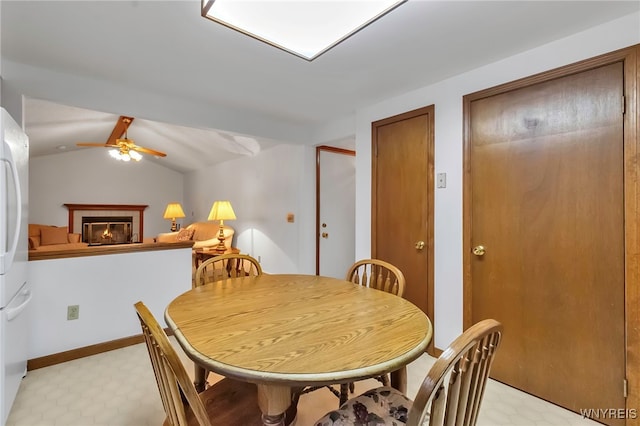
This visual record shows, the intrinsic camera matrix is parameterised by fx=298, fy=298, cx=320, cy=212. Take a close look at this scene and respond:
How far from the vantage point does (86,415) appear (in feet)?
5.38

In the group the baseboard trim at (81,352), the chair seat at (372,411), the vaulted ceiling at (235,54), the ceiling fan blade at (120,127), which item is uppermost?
the ceiling fan blade at (120,127)

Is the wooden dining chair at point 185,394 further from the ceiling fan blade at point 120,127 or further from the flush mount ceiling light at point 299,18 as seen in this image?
the ceiling fan blade at point 120,127

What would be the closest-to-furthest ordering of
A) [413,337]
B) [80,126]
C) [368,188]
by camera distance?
[413,337]
[368,188]
[80,126]

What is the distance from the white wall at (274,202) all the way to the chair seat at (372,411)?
2.72 meters

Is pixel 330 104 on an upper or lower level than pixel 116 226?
upper

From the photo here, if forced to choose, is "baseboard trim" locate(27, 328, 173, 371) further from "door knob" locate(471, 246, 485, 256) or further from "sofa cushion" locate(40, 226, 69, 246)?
"sofa cushion" locate(40, 226, 69, 246)

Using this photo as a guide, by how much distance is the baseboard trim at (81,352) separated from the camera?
2116mm

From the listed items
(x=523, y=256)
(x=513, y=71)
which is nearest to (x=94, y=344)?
(x=523, y=256)

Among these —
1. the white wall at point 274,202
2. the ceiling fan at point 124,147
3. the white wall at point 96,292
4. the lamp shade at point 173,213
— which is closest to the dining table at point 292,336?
the white wall at point 96,292

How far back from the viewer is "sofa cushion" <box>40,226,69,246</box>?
5.23m

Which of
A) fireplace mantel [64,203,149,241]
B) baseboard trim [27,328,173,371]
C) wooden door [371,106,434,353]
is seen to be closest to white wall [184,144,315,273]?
wooden door [371,106,434,353]

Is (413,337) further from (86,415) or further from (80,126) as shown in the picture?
(80,126)

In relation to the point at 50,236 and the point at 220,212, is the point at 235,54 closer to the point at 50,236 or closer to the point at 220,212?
the point at 220,212

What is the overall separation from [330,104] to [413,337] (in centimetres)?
235
